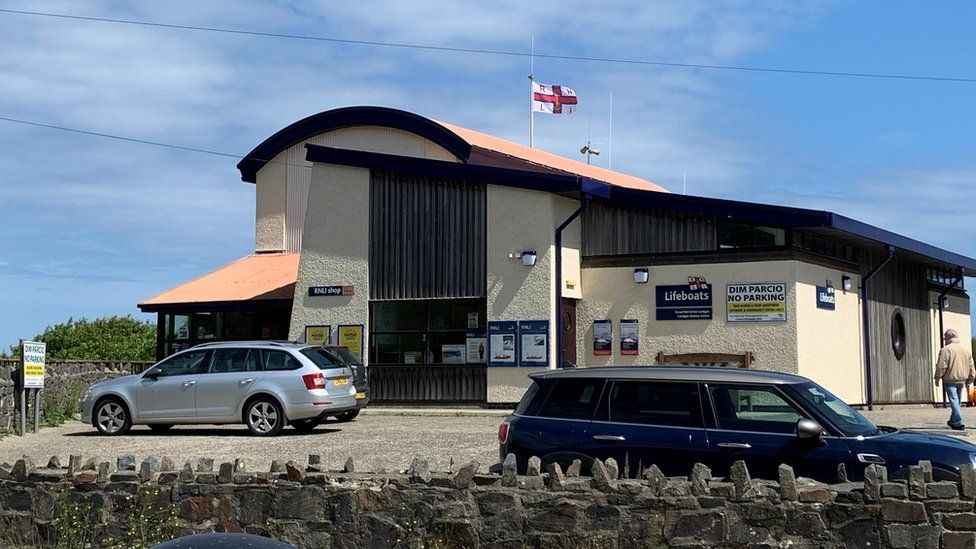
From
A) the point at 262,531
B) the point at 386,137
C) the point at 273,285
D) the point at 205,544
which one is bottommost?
the point at 262,531

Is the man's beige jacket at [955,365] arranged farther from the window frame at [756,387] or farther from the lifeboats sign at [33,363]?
the lifeboats sign at [33,363]

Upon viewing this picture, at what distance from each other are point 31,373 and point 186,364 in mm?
2867

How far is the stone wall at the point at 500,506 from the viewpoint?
783 cm

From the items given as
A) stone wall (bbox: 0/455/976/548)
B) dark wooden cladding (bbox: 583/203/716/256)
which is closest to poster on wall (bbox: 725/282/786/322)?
dark wooden cladding (bbox: 583/203/716/256)

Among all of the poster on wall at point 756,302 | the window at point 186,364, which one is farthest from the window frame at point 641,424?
the poster on wall at point 756,302

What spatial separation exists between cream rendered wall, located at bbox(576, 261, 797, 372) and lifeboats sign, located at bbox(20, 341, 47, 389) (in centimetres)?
1067

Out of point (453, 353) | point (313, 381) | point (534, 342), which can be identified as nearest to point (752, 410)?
point (313, 381)

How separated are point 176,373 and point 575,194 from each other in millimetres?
9084

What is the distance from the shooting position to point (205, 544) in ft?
12.5

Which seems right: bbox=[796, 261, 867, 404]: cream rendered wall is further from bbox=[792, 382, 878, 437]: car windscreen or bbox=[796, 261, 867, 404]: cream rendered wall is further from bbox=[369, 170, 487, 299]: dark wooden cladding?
bbox=[792, 382, 878, 437]: car windscreen

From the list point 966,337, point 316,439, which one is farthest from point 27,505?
point 966,337

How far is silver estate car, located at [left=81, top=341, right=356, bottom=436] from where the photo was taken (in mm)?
18453

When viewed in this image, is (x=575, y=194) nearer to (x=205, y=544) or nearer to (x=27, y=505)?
(x=27, y=505)

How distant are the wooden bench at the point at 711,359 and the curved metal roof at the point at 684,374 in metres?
12.8
